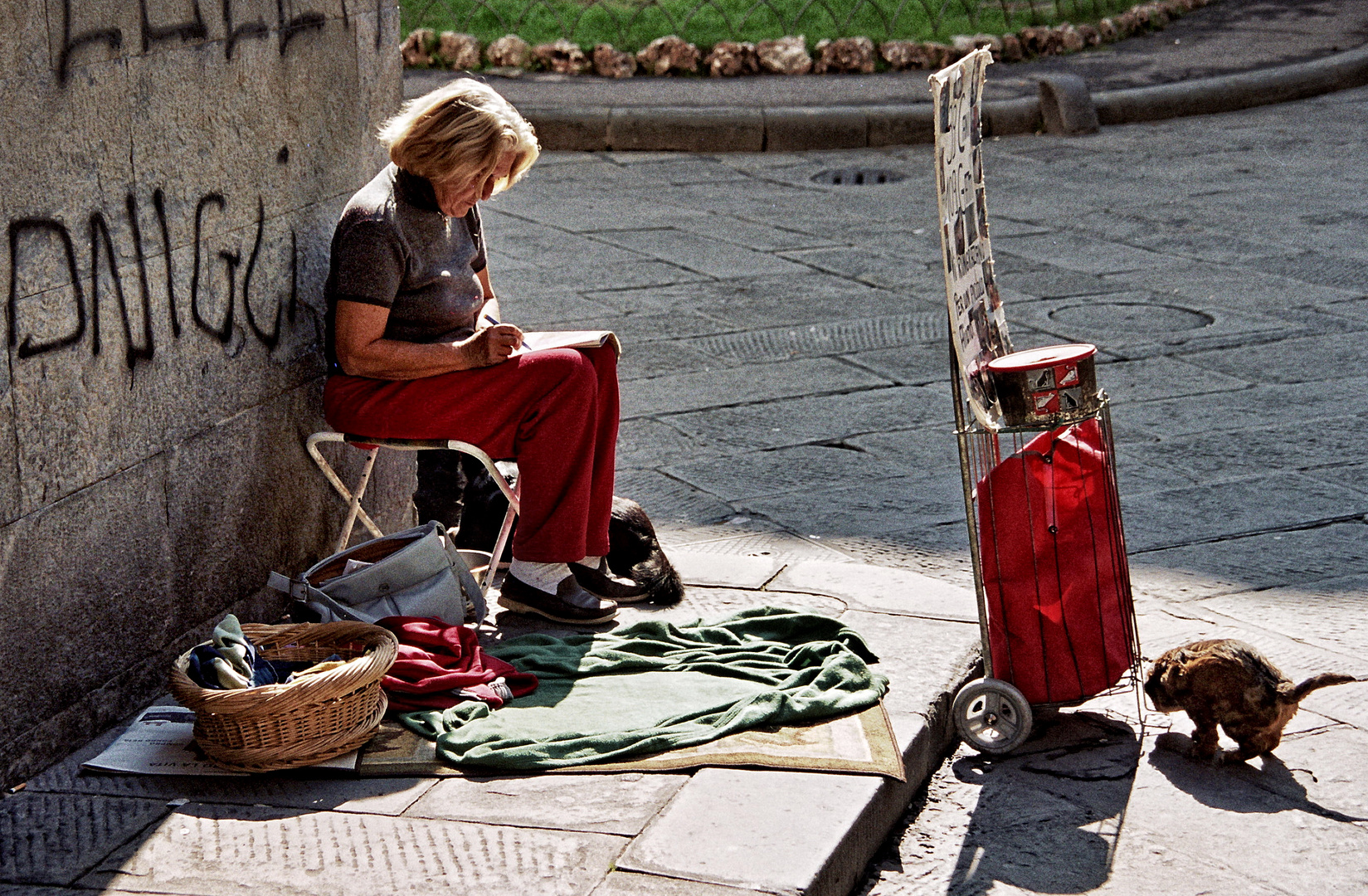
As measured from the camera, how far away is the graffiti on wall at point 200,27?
3.17 meters

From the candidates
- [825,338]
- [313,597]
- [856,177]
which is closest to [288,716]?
[313,597]

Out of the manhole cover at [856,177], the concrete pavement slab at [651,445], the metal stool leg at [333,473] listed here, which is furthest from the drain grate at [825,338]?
the manhole cover at [856,177]

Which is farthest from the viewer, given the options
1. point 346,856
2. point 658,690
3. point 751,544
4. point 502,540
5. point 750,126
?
point 750,126

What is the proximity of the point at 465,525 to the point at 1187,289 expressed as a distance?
4.44 m

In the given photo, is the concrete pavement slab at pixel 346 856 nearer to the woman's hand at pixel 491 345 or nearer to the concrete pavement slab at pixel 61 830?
the concrete pavement slab at pixel 61 830

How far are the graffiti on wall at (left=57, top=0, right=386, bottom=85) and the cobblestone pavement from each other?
187 cm

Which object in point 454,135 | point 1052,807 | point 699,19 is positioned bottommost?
point 1052,807

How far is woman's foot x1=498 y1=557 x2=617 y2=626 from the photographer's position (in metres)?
4.01

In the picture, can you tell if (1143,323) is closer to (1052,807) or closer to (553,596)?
(553,596)

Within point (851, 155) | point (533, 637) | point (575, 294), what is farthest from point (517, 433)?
point (851, 155)

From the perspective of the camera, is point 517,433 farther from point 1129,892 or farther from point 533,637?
point 1129,892

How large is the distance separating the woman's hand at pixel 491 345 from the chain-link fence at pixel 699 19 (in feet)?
32.5

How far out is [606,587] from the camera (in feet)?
13.6

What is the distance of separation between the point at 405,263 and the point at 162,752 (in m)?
1.27
